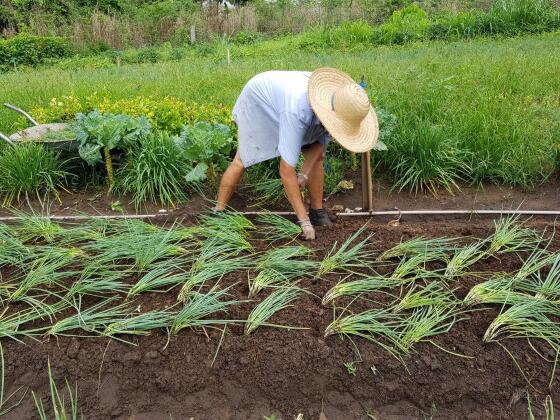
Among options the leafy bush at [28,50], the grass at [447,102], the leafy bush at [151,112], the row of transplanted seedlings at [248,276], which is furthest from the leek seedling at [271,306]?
the leafy bush at [28,50]

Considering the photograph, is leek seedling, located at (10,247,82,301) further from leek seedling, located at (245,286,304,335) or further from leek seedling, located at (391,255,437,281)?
leek seedling, located at (391,255,437,281)

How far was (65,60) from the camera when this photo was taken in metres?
13.2

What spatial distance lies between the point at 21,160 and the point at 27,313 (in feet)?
6.41

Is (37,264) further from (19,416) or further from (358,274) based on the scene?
(358,274)

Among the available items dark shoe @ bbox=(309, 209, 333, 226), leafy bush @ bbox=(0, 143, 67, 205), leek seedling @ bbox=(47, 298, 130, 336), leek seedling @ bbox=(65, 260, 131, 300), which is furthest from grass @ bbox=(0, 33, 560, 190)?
leek seedling @ bbox=(47, 298, 130, 336)

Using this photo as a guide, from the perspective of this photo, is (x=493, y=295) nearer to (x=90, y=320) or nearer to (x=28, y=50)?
(x=90, y=320)

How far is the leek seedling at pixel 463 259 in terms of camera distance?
8.84ft

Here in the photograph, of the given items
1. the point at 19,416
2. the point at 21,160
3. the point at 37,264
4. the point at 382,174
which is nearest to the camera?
the point at 19,416

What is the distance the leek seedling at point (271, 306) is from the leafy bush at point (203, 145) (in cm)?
151

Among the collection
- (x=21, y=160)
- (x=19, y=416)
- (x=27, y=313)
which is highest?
(x=21, y=160)

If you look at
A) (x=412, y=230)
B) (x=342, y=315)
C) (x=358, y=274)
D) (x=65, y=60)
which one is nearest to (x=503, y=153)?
(x=412, y=230)

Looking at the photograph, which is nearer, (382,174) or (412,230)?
(412,230)

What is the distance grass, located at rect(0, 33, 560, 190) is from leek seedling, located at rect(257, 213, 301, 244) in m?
1.32

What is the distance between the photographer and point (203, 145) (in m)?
3.81
